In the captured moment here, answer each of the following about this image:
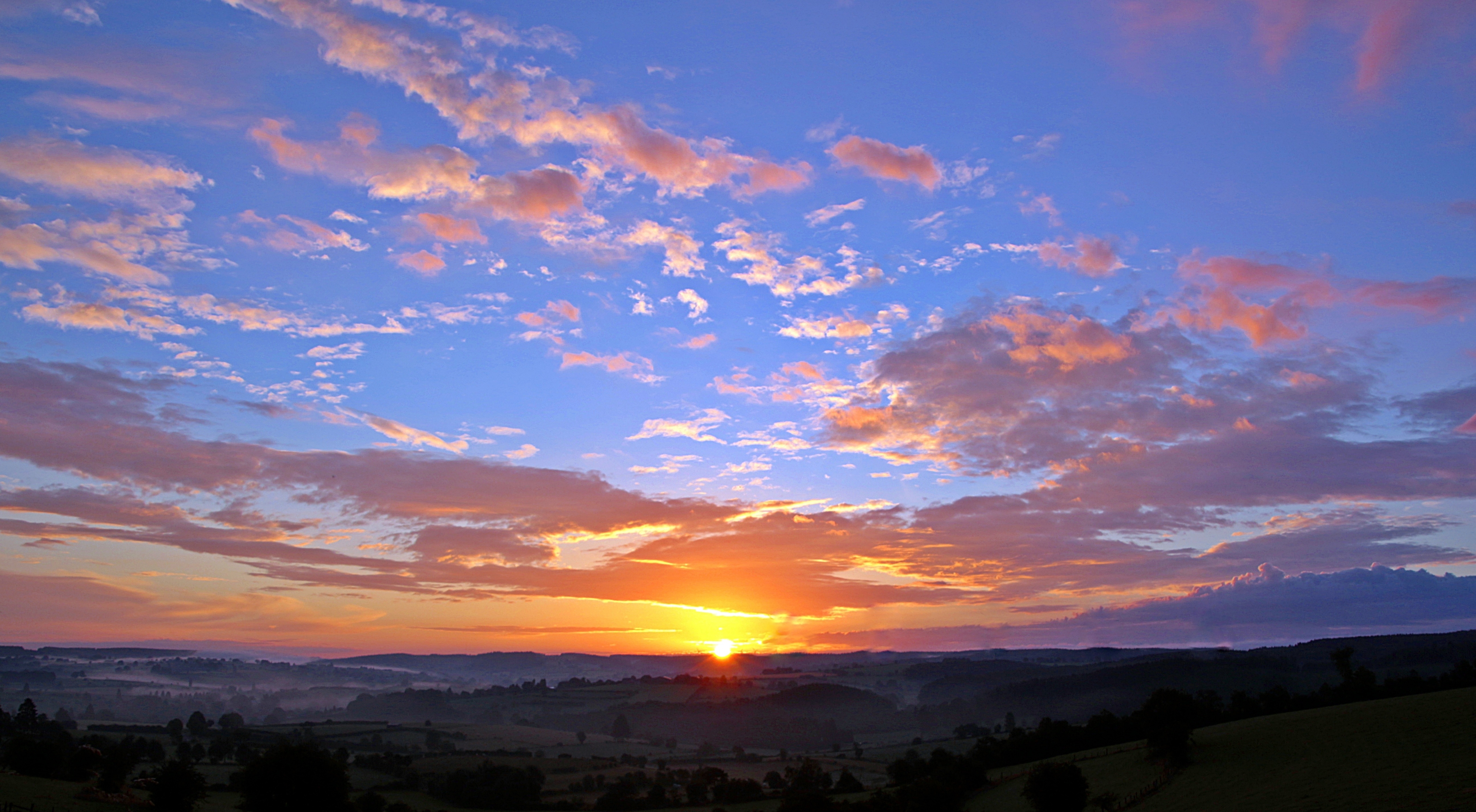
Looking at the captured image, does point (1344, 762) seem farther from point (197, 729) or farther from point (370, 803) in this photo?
point (197, 729)

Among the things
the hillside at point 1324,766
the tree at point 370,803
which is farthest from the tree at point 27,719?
the hillside at point 1324,766

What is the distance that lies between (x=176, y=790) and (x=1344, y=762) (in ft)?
308

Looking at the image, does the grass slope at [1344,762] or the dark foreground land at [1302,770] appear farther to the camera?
the dark foreground land at [1302,770]

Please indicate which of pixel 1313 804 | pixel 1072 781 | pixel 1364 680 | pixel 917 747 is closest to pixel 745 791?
pixel 1072 781

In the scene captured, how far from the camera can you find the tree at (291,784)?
2491 inches

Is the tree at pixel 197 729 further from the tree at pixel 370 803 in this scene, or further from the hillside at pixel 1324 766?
the hillside at pixel 1324 766

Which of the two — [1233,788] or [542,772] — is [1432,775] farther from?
[542,772]

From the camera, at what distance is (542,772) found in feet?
481

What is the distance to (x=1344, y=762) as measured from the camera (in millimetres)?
A: 51406

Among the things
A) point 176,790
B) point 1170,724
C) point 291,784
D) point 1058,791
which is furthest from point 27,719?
point 1170,724

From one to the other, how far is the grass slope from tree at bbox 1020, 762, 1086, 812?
435cm

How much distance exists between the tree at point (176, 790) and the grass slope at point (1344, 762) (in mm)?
81188

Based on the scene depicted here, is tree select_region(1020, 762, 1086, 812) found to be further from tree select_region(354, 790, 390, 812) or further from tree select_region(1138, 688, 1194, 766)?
tree select_region(354, 790, 390, 812)

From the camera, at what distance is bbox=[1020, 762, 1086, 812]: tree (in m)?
56.5
